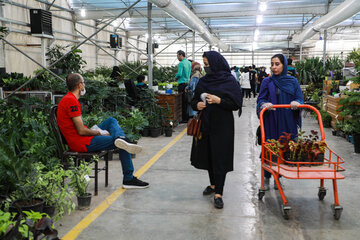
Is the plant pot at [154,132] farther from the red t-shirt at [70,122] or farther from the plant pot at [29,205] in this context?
the plant pot at [29,205]

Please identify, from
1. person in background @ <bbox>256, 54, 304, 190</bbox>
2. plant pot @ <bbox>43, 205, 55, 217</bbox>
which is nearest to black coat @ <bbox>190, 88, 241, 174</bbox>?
person in background @ <bbox>256, 54, 304, 190</bbox>

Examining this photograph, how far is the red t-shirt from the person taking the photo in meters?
3.91

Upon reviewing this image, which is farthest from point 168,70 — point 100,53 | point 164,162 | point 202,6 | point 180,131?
point 164,162

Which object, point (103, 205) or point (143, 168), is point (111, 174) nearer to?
point (143, 168)

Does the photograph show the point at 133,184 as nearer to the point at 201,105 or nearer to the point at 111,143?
the point at 111,143

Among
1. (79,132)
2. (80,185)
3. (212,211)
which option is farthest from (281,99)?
(80,185)

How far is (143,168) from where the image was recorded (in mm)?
5410

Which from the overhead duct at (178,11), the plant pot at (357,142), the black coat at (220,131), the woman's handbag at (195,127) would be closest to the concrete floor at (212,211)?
the black coat at (220,131)

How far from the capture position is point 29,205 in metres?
3.15

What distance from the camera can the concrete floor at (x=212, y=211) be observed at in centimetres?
323

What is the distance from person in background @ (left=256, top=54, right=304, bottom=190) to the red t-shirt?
205 cm

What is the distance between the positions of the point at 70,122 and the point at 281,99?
7.93 ft

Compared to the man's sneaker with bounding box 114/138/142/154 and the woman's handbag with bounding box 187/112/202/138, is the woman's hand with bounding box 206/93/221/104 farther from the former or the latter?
the man's sneaker with bounding box 114/138/142/154

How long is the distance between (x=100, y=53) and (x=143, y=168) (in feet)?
54.1
